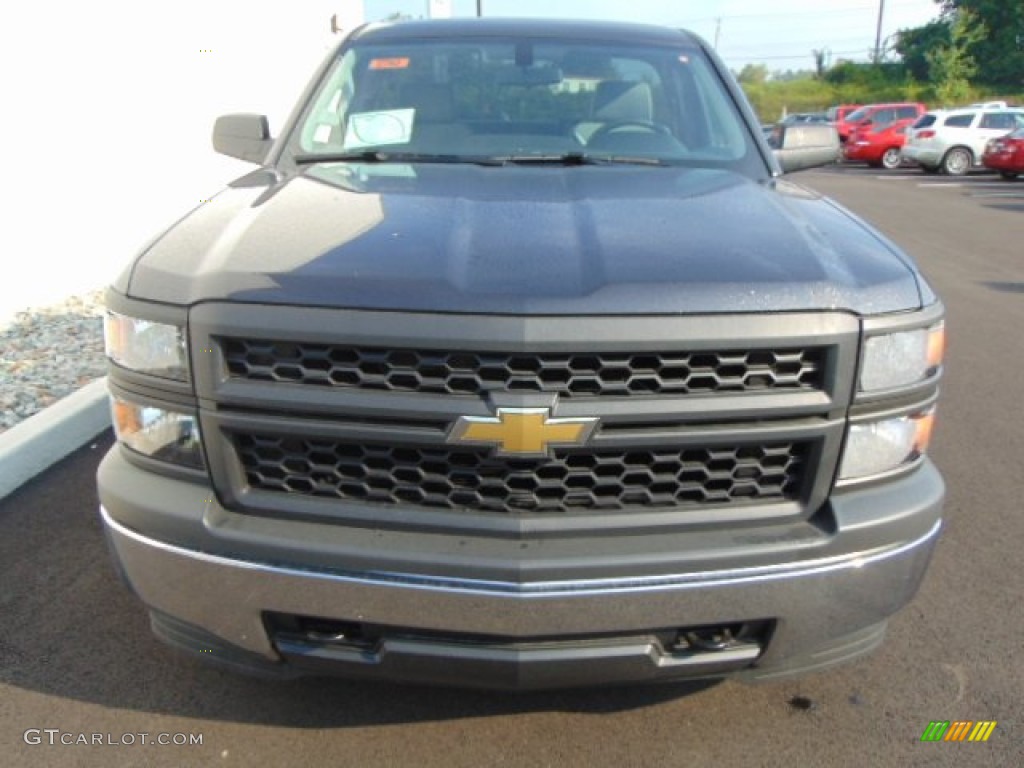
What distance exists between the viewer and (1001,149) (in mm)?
21656

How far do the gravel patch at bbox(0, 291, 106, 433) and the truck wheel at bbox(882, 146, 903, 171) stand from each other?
26594 millimetres

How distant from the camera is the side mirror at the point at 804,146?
3529 millimetres

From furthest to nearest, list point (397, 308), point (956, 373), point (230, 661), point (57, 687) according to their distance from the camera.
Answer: point (956, 373)
point (57, 687)
point (230, 661)
point (397, 308)

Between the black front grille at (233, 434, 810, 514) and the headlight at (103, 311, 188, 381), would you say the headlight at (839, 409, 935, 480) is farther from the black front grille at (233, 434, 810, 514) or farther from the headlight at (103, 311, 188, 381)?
the headlight at (103, 311, 188, 381)

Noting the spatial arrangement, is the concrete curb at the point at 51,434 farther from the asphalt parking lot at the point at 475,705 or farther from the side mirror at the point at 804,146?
the side mirror at the point at 804,146

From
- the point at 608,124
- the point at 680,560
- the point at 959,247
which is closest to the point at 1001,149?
the point at 959,247

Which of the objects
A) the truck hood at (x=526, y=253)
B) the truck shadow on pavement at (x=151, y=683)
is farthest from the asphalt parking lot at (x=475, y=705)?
the truck hood at (x=526, y=253)

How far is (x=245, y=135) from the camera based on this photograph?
146 inches

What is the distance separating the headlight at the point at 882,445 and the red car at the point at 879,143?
92.6ft

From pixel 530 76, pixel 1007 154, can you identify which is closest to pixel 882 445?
pixel 530 76

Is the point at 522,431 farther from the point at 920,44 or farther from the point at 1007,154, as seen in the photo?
the point at 920,44

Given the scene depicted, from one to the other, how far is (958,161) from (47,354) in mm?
24873

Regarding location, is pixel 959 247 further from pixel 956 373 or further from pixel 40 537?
pixel 40 537

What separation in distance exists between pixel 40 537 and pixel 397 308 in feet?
7.59
